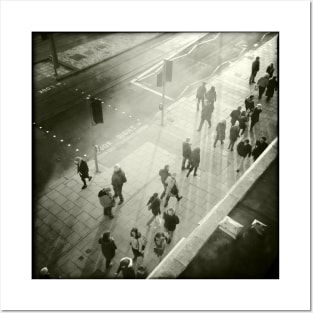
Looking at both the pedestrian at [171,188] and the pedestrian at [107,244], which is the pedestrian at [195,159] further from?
the pedestrian at [107,244]

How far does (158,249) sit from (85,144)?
5.86m

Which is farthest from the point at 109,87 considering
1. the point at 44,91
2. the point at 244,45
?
the point at 244,45

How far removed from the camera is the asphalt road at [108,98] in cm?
1218

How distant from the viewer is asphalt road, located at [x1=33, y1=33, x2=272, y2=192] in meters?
12.2

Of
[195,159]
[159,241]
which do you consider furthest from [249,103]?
[159,241]

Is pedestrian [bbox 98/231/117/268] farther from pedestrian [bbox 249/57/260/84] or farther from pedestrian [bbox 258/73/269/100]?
pedestrian [bbox 249/57/260/84]

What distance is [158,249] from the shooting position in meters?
8.03

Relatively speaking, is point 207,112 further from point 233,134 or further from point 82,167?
point 82,167

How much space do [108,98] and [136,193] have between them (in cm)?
579

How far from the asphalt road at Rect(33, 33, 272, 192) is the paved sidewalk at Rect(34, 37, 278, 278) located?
0.77 m

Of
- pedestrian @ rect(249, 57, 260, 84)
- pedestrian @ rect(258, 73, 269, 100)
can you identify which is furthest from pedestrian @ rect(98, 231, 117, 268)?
pedestrian @ rect(249, 57, 260, 84)

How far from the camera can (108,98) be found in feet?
48.5
